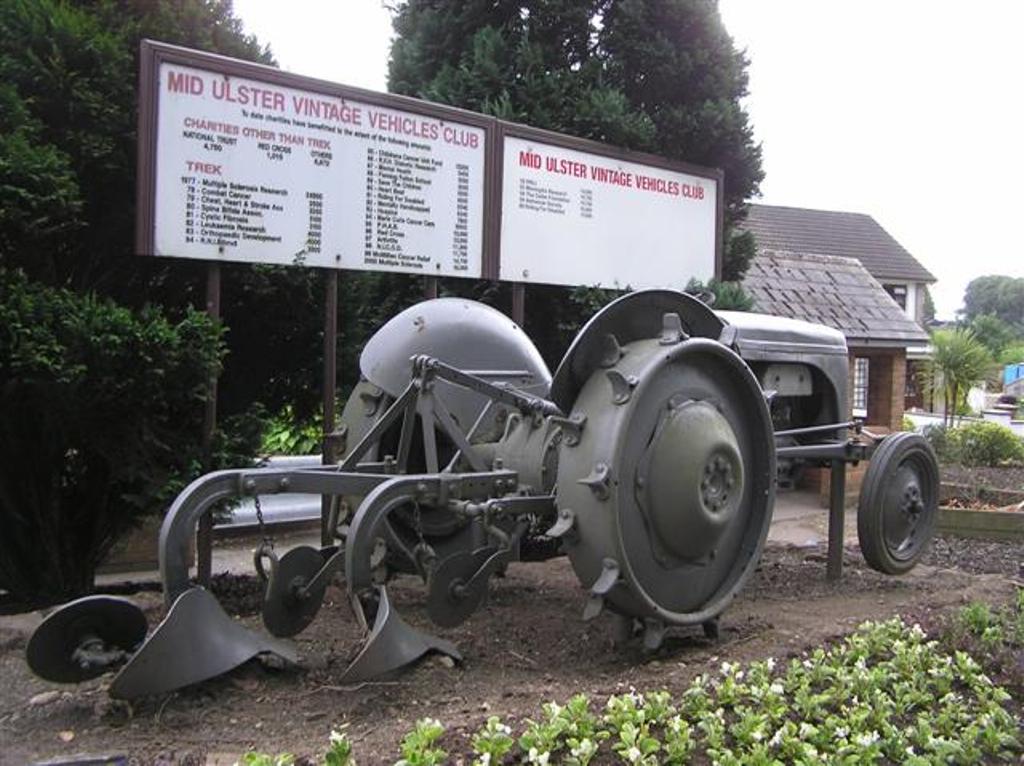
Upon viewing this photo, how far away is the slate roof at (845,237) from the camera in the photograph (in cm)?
3117

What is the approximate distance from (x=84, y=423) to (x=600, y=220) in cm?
421

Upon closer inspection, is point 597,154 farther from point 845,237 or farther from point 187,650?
point 845,237

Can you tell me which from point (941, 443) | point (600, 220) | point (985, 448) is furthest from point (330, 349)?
point (985, 448)

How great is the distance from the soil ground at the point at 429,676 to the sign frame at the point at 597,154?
2.74 meters

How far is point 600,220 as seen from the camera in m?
7.74

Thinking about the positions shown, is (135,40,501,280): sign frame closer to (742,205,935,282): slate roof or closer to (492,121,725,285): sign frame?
(492,121,725,285): sign frame

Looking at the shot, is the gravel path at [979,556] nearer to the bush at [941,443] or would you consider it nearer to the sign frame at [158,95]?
the sign frame at [158,95]

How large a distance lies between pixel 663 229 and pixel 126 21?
437 cm

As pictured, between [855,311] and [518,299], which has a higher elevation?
[855,311]

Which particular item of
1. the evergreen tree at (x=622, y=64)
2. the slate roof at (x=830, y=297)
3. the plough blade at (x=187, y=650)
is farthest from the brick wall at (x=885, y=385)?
the plough blade at (x=187, y=650)

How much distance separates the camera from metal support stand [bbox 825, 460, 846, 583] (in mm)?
6074

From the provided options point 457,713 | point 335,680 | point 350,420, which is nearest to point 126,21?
point 350,420

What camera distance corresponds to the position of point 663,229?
8.21 m

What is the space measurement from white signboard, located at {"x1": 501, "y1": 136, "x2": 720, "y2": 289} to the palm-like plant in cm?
1169
